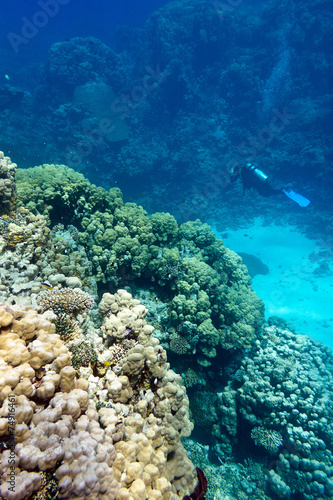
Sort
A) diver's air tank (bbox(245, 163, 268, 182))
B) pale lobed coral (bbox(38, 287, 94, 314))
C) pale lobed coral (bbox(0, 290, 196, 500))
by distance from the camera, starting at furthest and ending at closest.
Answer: diver's air tank (bbox(245, 163, 268, 182)) → pale lobed coral (bbox(38, 287, 94, 314)) → pale lobed coral (bbox(0, 290, 196, 500))

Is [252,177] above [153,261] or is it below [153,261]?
above

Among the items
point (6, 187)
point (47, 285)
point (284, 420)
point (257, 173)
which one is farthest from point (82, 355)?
point (257, 173)

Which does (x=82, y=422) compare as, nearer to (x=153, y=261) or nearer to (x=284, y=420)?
(x=153, y=261)

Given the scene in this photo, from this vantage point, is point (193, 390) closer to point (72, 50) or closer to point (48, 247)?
point (48, 247)

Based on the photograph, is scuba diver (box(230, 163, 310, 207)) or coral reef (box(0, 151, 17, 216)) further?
scuba diver (box(230, 163, 310, 207))

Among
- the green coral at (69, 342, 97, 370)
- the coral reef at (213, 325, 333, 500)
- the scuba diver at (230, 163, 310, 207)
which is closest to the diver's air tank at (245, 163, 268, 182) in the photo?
the scuba diver at (230, 163, 310, 207)

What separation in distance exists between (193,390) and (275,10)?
101ft

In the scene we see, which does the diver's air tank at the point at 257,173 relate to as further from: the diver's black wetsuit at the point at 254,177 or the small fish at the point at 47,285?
the small fish at the point at 47,285

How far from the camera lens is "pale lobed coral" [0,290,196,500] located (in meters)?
1.65

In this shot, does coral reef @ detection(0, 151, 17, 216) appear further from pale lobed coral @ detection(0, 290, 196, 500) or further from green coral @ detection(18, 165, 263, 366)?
pale lobed coral @ detection(0, 290, 196, 500)

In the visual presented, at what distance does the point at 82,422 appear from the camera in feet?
6.83

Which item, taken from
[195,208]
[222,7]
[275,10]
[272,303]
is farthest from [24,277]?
[222,7]

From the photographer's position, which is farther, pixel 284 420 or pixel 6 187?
pixel 284 420

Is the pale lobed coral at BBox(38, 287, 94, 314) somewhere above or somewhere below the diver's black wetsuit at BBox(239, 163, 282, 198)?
below
